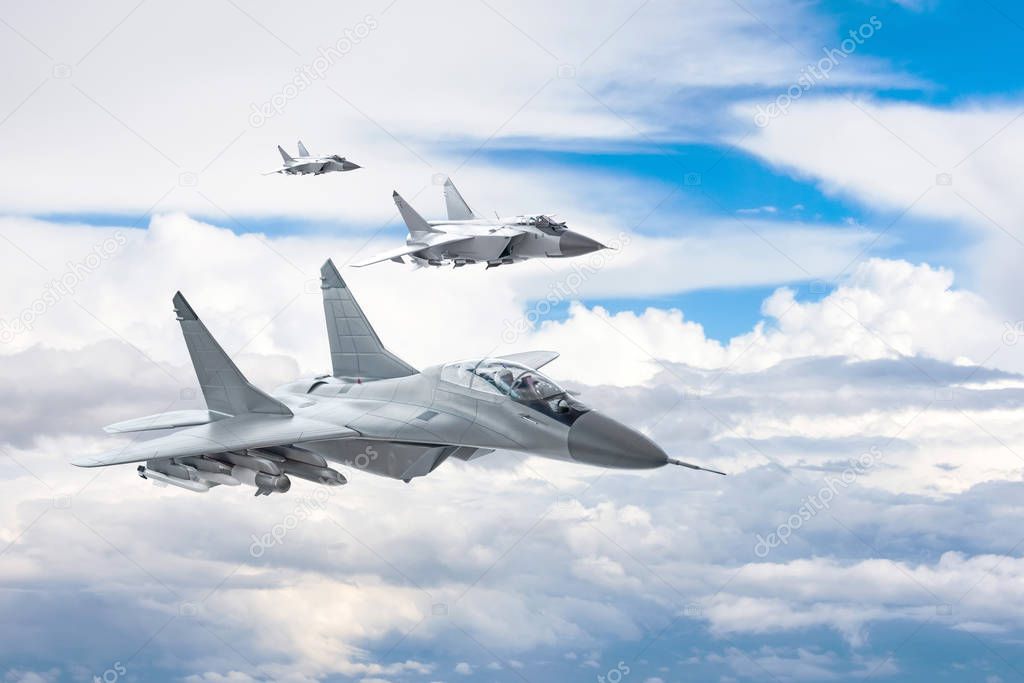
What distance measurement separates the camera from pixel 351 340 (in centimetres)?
2019

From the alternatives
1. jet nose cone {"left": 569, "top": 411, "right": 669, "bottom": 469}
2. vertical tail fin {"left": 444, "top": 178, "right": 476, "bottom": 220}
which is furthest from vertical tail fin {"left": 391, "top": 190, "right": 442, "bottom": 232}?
jet nose cone {"left": 569, "top": 411, "right": 669, "bottom": 469}

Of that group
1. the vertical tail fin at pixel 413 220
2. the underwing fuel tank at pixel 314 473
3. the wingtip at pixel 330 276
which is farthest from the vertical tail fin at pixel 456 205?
the underwing fuel tank at pixel 314 473

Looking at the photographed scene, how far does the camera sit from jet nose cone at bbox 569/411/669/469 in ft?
51.9

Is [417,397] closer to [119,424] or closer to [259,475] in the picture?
[259,475]

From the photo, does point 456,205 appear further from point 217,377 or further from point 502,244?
point 217,377

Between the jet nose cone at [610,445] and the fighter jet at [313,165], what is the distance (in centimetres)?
1386

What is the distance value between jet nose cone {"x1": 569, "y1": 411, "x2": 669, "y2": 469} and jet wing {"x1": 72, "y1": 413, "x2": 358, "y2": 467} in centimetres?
388

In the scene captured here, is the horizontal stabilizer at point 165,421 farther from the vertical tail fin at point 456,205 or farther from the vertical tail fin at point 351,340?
the vertical tail fin at point 456,205

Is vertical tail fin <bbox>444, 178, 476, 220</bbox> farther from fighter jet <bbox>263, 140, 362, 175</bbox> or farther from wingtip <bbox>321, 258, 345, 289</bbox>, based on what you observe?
wingtip <bbox>321, 258, 345, 289</bbox>

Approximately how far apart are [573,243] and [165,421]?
995 cm

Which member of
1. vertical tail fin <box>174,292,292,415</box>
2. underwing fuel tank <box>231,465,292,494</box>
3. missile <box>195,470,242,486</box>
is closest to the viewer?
underwing fuel tank <box>231,465,292,494</box>

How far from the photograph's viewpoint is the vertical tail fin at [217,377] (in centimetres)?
1866

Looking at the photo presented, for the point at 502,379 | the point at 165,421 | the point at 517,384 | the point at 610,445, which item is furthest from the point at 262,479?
the point at 610,445

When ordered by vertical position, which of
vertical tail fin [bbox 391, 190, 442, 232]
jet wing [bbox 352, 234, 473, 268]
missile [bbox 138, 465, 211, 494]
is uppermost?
vertical tail fin [bbox 391, 190, 442, 232]
